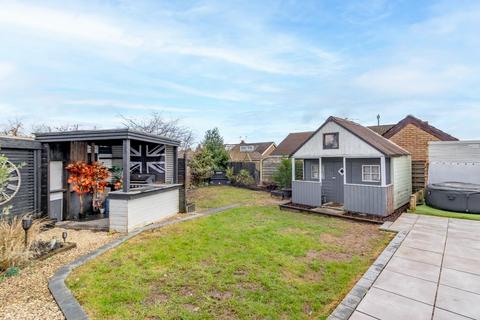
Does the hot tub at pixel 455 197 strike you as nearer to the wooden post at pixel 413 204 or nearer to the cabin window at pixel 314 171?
the wooden post at pixel 413 204

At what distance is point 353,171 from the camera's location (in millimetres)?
10172

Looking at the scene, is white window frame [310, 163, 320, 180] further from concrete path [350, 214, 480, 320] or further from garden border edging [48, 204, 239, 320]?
garden border edging [48, 204, 239, 320]

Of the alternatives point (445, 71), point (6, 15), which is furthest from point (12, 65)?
point (445, 71)

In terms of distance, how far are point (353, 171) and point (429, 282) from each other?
6518 millimetres

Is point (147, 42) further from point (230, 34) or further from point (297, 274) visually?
point (297, 274)

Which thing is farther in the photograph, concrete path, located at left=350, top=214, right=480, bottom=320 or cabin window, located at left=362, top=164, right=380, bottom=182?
cabin window, located at left=362, top=164, right=380, bottom=182

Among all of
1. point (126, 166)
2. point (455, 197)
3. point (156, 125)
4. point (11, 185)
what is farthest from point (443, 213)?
point (156, 125)

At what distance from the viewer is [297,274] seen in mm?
4363

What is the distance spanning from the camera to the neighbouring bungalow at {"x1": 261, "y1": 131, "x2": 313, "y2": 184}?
Answer: 16891 mm

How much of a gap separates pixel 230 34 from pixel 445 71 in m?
9.71

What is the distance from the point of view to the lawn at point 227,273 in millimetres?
3297

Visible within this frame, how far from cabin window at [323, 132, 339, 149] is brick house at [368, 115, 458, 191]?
13.6 feet

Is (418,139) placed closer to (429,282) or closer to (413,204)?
(413,204)

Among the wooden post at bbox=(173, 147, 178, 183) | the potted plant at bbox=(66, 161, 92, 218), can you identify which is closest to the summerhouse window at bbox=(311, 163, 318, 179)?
the wooden post at bbox=(173, 147, 178, 183)
